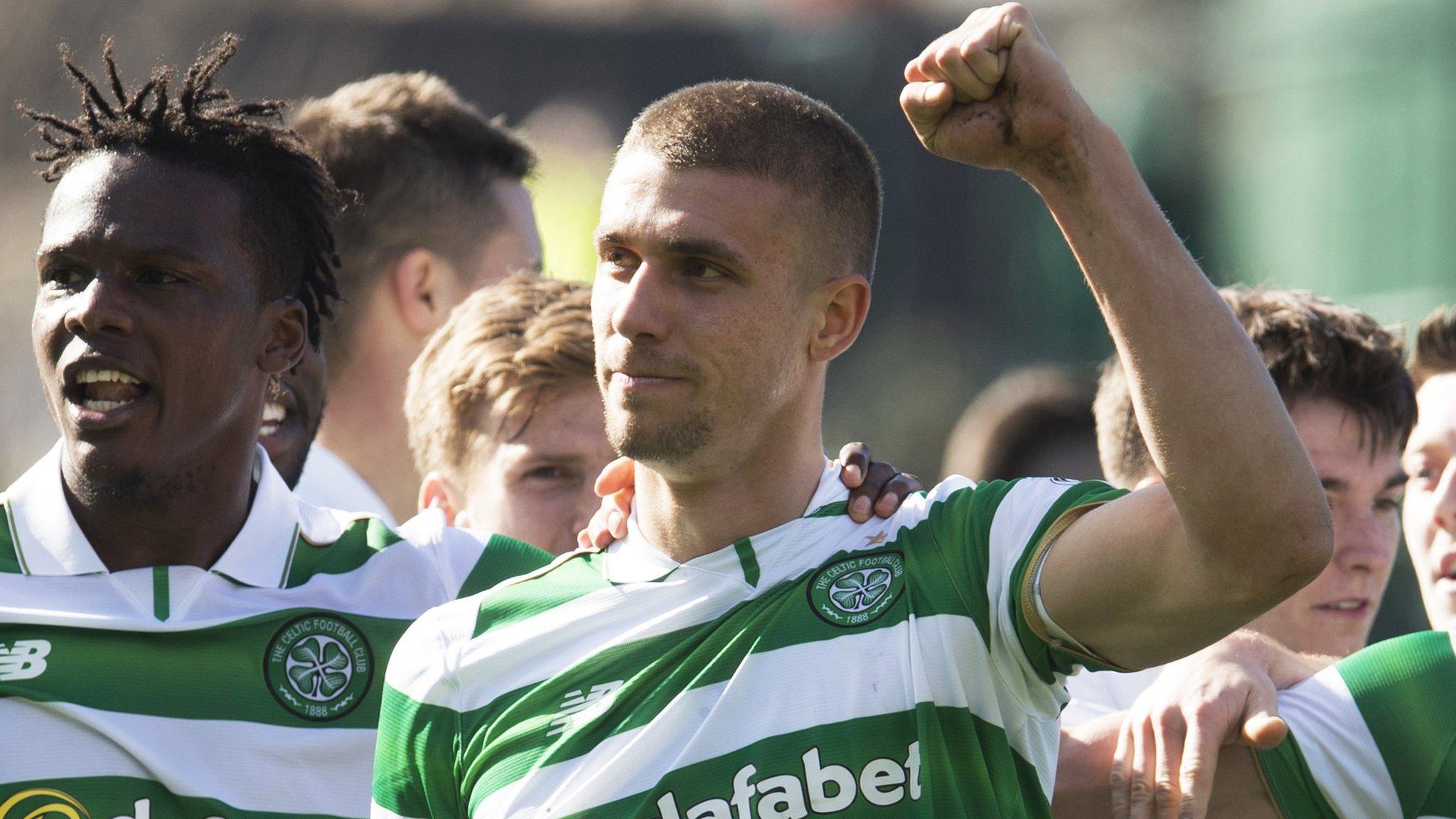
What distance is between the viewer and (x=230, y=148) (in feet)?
11.5

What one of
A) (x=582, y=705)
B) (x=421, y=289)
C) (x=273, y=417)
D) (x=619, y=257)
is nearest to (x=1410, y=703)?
(x=582, y=705)

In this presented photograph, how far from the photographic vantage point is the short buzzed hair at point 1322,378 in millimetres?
4098

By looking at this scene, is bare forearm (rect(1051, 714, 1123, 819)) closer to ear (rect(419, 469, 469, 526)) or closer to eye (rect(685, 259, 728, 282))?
eye (rect(685, 259, 728, 282))

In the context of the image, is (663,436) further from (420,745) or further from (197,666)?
(197,666)

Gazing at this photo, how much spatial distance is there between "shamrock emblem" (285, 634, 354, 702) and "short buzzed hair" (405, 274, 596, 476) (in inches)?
49.3

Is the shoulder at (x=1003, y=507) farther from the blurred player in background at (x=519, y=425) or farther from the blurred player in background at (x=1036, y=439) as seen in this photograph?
the blurred player in background at (x=1036, y=439)

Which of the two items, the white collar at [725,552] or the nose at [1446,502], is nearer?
the white collar at [725,552]

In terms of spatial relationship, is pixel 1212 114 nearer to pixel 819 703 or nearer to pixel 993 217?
pixel 993 217

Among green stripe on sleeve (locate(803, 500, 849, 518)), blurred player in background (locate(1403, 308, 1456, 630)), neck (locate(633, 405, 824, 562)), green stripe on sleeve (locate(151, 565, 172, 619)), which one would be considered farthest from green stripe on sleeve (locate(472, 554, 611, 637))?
blurred player in background (locate(1403, 308, 1456, 630))

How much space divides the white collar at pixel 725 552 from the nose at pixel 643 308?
36cm

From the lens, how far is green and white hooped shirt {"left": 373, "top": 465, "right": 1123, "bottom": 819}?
2662 millimetres

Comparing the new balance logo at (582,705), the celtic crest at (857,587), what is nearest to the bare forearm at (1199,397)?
the celtic crest at (857,587)

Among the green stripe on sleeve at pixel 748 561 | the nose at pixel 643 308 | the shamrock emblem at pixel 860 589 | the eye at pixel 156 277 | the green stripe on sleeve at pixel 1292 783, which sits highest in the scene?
the eye at pixel 156 277

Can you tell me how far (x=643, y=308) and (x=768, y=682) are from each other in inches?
24.2
